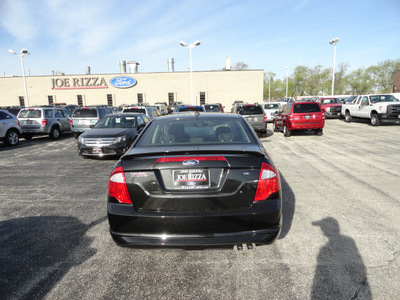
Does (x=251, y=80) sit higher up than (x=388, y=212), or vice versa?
(x=251, y=80)

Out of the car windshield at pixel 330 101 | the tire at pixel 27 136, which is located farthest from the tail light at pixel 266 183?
the car windshield at pixel 330 101

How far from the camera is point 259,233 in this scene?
2607 millimetres

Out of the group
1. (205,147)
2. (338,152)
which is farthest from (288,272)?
(338,152)

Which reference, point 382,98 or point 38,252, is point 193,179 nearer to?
point 38,252

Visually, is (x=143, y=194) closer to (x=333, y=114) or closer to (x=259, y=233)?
(x=259, y=233)

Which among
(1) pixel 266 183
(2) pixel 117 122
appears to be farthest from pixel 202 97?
(1) pixel 266 183

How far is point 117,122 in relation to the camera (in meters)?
10.3

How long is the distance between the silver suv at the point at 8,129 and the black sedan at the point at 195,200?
1268 centimetres

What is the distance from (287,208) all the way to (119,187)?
2982mm

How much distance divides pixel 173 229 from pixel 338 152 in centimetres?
876

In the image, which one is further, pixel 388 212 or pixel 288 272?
pixel 388 212

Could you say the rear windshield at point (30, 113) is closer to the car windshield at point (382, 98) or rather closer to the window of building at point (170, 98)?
the car windshield at point (382, 98)

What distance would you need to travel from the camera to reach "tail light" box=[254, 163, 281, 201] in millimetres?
2615

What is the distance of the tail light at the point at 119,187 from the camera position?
2.65 m
